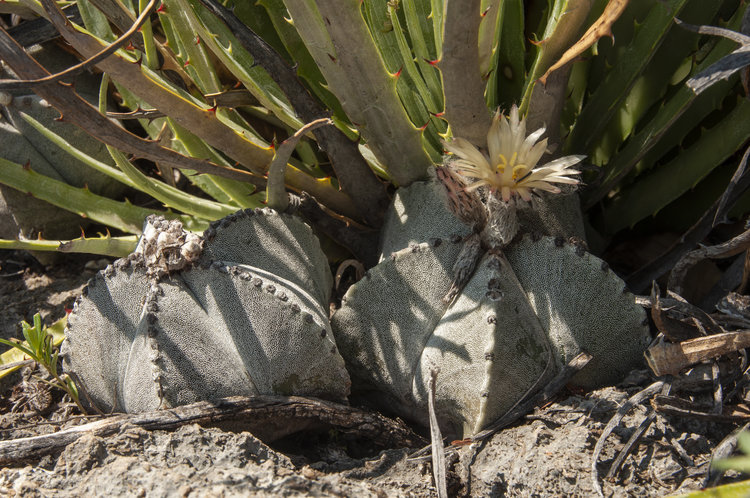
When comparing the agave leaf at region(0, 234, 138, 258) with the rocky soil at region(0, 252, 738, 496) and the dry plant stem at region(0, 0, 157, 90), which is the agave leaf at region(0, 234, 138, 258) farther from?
the dry plant stem at region(0, 0, 157, 90)

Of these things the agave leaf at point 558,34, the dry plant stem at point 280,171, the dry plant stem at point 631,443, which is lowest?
the dry plant stem at point 631,443

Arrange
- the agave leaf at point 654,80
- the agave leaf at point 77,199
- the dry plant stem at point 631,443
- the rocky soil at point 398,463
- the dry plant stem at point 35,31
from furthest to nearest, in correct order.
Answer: the dry plant stem at point 35,31 < the agave leaf at point 77,199 < the agave leaf at point 654,80 < the dry plant stem at point 631,443 < the rocky soil at point 398,463

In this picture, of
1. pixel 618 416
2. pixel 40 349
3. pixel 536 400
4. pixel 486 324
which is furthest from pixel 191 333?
pixel 618 416

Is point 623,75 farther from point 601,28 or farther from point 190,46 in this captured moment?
point 190,46

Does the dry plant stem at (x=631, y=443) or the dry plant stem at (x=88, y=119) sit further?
the dry plant stem at (x=88, y=119)

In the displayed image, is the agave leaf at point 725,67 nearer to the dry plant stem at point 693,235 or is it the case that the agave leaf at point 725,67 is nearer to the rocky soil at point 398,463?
the dry plant stem at point 693,235

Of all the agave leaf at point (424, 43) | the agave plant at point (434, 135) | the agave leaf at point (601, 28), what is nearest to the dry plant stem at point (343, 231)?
the agave plant at point (434, 135)

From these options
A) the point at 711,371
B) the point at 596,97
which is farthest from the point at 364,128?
the point at 711,371
